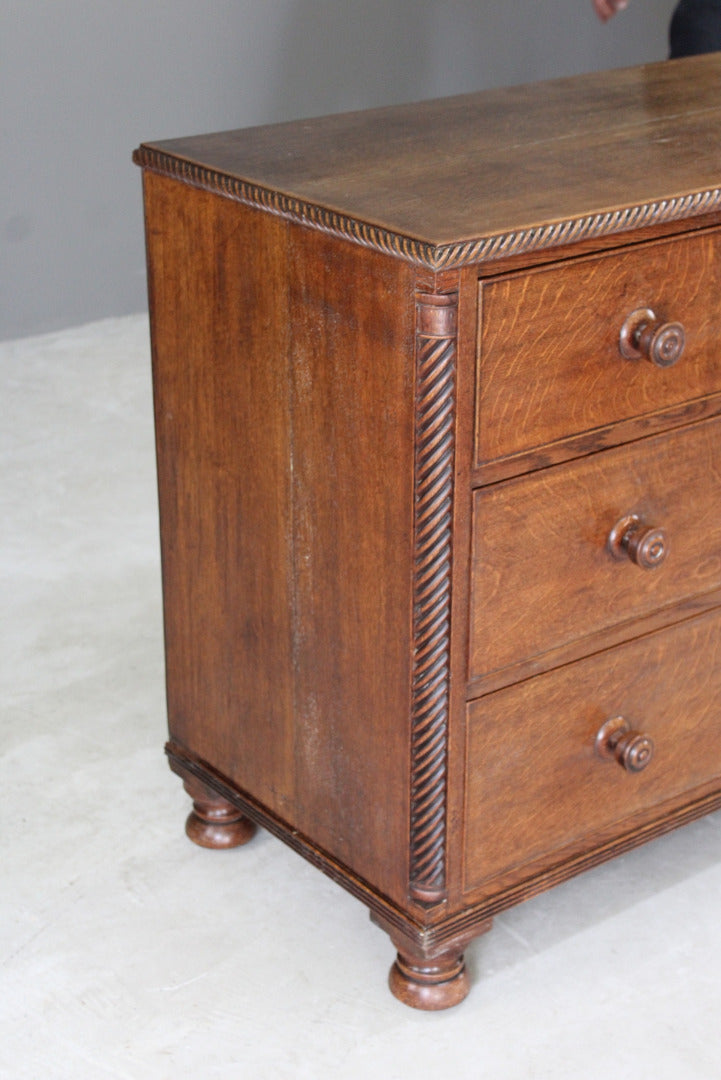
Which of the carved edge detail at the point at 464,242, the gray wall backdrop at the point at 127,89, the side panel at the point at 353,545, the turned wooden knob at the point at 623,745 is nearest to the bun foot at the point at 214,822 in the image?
the side panel at the point at 353,545

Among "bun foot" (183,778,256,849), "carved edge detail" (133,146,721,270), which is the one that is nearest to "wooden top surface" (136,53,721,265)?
"carved edge detail" (133,146,721,270)

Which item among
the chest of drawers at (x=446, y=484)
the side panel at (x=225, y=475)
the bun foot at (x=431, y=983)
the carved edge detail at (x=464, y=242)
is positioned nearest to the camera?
the carved edge detail at (x=464, y=242)

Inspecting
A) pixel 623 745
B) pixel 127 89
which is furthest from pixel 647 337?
pixel 127 89

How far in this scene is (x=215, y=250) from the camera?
5.89 feet

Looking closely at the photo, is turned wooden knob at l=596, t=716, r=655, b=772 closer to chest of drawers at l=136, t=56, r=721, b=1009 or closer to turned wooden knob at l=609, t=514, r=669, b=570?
chest of drawers at l=136, t=56, r=721, b=1009

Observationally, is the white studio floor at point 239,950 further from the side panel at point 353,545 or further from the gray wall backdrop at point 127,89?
the gray wall backdrop at point 127,89

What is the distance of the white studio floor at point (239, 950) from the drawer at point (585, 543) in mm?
449

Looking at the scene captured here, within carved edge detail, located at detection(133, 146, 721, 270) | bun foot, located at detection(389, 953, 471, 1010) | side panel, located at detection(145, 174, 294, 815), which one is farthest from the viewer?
bun foot, located at detection(389, 953, 471, 1010)

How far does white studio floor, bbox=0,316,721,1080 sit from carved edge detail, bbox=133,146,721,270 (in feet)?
3.09

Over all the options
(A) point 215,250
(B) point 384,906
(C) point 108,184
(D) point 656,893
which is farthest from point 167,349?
(C) point 108,184

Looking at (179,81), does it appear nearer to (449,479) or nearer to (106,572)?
(106,572)

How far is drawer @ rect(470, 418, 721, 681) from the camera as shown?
1.69 m

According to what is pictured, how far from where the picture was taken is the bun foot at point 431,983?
1.88m

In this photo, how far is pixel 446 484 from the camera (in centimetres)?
160
